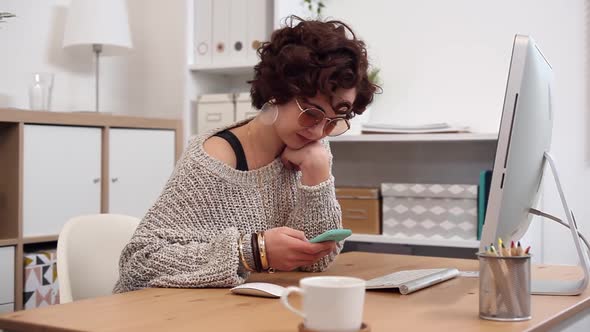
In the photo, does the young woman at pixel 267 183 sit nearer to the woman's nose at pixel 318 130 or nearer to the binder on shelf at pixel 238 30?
the woman's nose at pixel 318 130

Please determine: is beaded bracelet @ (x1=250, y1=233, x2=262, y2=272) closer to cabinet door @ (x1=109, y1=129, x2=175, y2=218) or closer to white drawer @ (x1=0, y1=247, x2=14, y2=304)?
white drawer @ (x1=0, y1=247, x2=14, y2=304)

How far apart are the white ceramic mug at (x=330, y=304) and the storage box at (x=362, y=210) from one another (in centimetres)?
191

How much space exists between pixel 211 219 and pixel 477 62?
1737 mm

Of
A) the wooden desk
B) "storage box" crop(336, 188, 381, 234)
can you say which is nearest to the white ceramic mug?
the wooden desk

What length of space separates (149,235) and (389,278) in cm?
47

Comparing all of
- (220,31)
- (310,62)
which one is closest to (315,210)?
(310,62)

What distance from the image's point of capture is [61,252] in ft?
5.27

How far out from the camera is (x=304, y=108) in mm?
1428

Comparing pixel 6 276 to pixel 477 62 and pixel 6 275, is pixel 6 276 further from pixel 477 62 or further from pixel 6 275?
pixel 477 62

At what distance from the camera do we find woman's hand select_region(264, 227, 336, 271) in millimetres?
1339

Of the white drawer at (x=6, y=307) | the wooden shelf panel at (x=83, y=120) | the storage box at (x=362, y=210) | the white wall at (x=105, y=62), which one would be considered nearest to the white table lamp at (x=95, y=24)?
the white wall at (x=105, y=62)

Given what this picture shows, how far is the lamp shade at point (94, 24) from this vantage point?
10.1ft

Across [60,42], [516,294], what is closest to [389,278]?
[516,294]

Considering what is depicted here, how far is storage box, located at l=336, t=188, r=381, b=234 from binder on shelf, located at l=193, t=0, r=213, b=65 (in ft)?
2.84
